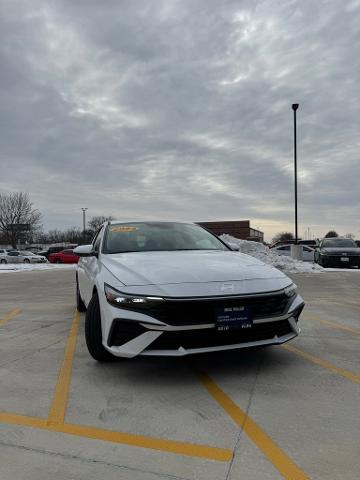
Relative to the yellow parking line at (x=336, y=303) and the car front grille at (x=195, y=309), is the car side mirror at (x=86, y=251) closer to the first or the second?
the car front grille at (x=195, y=309)

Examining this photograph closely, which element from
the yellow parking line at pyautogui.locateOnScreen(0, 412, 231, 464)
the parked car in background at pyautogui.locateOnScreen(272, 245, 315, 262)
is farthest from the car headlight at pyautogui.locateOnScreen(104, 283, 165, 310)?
the parked car in background at pyautogui.locateOnScreen(272, 245, 315, 262)

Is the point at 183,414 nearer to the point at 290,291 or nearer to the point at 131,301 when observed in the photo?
the point at 131,301

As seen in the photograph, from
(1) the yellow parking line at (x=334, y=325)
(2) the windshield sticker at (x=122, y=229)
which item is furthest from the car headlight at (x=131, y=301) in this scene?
(1) the yellow parking line at (x=334, y=325)

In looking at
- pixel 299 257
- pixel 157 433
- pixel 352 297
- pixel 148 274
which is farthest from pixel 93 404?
pixel 299 257

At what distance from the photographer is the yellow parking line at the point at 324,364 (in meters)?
3.89

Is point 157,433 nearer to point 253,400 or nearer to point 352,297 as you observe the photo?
point 253,400

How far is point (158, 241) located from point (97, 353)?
168 centimetres

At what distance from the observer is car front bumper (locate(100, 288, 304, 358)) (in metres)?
3.52

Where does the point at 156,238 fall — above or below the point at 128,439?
above

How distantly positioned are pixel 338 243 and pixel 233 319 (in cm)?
1977

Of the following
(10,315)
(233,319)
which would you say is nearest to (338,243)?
(10,315)

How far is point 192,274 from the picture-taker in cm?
389

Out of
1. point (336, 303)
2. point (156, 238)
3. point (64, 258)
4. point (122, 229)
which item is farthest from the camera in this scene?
point (64, 258)

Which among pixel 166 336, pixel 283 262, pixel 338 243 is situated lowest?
pixel 283 262
